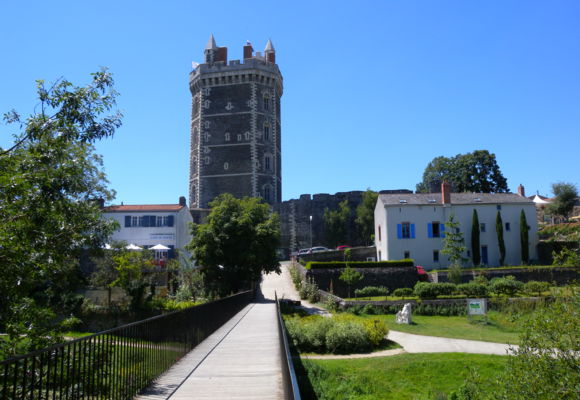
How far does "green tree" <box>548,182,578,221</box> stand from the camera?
59.4m

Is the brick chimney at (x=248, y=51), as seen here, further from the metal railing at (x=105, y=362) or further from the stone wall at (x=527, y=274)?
the metal railing at (x=105, y=362)

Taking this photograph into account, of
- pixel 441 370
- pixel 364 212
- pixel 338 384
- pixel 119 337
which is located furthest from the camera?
pixel 364 212

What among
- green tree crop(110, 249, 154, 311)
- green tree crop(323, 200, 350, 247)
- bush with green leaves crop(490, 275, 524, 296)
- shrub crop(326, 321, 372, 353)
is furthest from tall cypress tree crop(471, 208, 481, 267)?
green tree crop(110, 249, 154, 311)

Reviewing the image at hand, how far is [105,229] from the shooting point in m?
11.8

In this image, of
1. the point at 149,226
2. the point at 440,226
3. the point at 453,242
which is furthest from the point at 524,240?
the point at 149,226

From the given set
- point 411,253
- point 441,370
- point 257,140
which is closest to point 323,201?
point 257,140

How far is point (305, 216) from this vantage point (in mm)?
61125

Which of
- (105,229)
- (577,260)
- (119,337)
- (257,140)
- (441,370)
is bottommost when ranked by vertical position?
(441,370)

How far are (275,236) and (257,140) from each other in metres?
29.2

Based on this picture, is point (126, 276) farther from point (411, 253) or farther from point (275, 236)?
point (411, 253)

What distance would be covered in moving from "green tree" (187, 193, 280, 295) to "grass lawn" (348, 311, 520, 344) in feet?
26.3

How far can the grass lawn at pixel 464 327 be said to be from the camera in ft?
78.1

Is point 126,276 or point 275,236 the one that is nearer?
point 126,276

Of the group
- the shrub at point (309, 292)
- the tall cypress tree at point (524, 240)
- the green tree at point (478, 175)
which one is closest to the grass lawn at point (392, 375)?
the shrub at point (309, 292)
